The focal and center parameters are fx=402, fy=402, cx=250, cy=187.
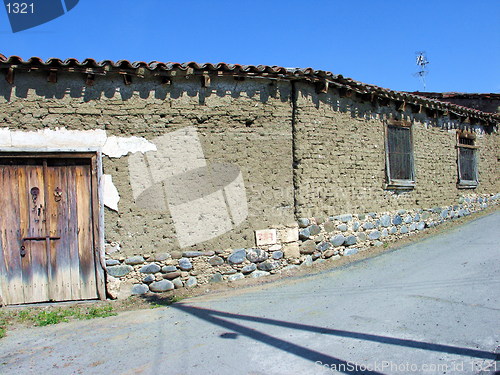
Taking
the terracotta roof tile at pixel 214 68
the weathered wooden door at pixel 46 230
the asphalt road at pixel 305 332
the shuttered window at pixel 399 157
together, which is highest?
the terracotta roof tile at pixel 214 68

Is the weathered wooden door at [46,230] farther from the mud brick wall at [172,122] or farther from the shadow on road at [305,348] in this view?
the shadow on road at [305,348]

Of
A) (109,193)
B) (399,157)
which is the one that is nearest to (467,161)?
(399,157)

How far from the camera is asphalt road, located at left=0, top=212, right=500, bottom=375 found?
3781mm

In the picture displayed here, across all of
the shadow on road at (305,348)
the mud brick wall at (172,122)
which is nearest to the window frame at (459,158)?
the mud brick wall at (172,122)

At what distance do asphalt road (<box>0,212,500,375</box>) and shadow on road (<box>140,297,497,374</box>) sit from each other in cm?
1

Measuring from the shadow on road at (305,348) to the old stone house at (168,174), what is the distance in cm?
173

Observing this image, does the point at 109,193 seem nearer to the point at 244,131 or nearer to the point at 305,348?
the point at 244,131

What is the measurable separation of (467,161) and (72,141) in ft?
34.9

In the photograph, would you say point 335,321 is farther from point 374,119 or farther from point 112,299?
point 374,119

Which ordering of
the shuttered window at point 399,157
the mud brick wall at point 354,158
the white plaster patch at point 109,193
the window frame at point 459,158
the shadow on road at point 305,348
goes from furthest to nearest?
the window frame at point 459,158
the shuttered window at point 399,157
the mud brick wall at point 354,158
the white plaster patch at point 109,193
the shadow on road at point 305,348

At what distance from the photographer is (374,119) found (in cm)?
905

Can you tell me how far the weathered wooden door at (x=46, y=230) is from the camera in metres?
6.23

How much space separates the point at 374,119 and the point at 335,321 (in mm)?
5537

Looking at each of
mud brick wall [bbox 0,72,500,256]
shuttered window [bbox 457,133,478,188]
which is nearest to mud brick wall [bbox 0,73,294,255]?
mud brick wall [bbox 0,72,500,256]
